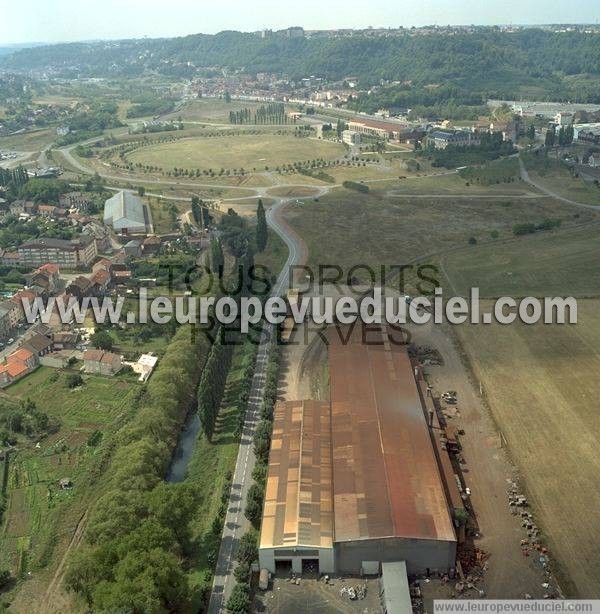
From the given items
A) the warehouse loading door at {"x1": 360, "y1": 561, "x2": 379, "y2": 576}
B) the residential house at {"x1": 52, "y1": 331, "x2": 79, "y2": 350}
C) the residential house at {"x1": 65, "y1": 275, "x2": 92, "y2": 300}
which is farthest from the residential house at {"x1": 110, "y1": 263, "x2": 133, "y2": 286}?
the warehouse loading door at {"x1": 360, "y1": 561, "x2": 379, "y2": 576}

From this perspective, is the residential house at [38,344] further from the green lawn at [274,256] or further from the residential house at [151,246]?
the green lawn at [274,256]

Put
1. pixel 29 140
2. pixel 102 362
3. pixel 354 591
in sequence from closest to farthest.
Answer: pixel 354 591 < pixel 102 362 < pixel 29 140

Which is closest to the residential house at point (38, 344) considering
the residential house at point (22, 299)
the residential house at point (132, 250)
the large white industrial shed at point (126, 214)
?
the residential house at point (22, 299)

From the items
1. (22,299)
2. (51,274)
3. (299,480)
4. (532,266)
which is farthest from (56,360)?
(532,266)

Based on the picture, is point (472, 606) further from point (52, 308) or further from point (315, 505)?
point (52, 308)

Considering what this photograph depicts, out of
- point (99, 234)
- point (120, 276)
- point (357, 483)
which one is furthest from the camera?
point (99, 234)

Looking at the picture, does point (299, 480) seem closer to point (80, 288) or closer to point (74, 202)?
point (80, 288)

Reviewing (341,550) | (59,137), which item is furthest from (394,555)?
(59,137)
